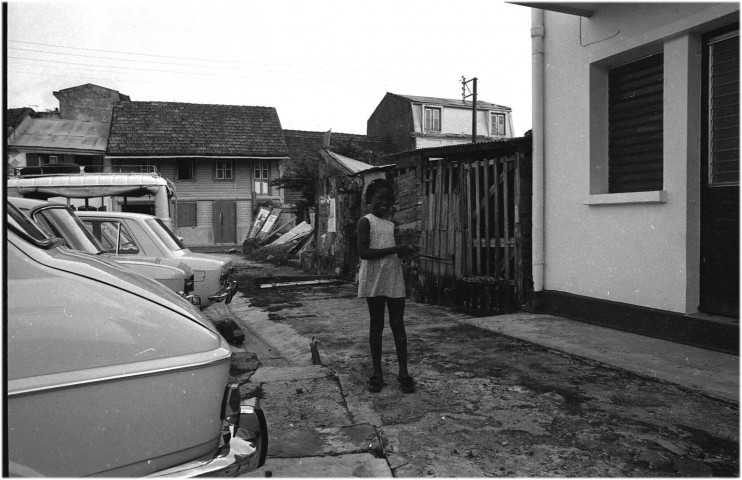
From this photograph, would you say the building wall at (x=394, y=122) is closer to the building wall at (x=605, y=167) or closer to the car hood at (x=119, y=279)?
the building wall at (x=605, y=167)

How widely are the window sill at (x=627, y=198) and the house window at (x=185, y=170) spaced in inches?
1048

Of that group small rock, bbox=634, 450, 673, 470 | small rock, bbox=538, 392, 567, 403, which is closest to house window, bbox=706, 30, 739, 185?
small rock, bbox=538, 392, 567, 403

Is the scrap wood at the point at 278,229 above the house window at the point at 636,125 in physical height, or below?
below

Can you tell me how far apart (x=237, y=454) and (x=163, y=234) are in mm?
6069

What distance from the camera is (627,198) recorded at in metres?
5.99

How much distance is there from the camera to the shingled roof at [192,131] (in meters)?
29.2

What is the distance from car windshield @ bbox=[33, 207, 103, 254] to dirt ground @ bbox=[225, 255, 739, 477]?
2.43m

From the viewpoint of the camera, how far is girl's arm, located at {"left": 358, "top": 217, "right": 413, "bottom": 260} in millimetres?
4332

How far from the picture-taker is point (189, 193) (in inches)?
1185

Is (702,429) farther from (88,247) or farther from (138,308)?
(88,247)

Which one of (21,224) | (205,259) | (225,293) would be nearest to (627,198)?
(225,293)

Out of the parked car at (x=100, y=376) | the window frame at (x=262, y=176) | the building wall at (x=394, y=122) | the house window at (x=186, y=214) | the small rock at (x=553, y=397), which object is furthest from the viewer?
the building wall at (x=394, y=122)

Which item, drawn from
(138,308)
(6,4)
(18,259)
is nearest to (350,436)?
(138,308)

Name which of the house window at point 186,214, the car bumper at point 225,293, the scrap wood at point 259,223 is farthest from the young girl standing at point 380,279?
the house window at point 186,214
